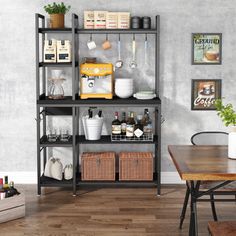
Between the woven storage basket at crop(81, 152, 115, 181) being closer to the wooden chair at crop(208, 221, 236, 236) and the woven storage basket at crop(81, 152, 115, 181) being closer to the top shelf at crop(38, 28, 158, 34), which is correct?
the top shelf at crop(38, 28, 158, 34)

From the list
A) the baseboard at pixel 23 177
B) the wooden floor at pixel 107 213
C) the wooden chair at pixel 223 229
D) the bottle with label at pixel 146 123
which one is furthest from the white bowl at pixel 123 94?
the wooden chair at pixel 223 229

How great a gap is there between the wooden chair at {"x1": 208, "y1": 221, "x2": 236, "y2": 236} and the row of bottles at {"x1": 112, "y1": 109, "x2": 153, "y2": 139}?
223 cm

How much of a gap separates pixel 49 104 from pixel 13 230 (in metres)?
1.40

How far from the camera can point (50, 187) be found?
5.81 m

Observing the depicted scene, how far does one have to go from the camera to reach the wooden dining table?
3.42m

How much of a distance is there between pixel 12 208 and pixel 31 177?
1284 mm

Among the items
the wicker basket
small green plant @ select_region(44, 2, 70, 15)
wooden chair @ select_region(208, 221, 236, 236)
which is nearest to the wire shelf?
the wicker basket

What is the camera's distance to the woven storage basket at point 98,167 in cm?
560

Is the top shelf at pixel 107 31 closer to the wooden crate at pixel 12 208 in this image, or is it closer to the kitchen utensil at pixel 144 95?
the kitchen utensil at pixel 144 95

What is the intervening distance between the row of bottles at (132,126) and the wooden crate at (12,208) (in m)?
1.31

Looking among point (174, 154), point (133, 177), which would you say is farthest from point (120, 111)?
point (174, 154)

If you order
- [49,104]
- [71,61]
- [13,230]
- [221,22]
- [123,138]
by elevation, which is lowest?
[13,230]

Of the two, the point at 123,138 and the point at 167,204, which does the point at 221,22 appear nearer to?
the point at 123,138

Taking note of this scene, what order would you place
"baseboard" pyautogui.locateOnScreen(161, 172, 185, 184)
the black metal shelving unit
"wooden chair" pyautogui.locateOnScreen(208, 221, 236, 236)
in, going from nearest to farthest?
1. "wooden chair" pyautogui.locateOnScreen(208, 221, 236, 236)
2. the black metal shelving unit
3. "baseboard" pyautogui.locateOnScreen(161, 172, 185, 184)
